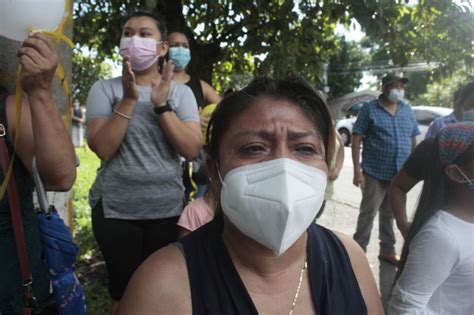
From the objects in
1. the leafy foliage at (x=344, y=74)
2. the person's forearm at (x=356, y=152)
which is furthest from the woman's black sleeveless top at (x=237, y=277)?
the leafy foliage at (x=344, y=74)

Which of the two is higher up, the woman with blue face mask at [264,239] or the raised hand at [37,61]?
the raised hand at [37,61]

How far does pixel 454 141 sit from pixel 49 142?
5.08 feet

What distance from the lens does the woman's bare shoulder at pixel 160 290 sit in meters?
1.19

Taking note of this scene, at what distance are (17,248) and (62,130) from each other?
0.42m

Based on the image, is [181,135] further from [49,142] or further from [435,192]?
[435,192]

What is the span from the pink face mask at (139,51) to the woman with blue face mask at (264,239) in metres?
1.08

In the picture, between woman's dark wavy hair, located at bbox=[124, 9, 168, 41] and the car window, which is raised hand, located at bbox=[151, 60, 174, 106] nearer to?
woman's dark wavy hair, located at bbox=[124, 9, 168, 41]

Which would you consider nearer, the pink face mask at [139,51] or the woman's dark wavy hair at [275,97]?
the woman's dark wavy hair at [275,97]

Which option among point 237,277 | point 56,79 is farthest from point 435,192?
point 56,79

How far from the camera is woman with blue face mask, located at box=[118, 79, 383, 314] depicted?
1.21 m

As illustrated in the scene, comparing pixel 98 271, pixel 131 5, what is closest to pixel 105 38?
pixel 131 5

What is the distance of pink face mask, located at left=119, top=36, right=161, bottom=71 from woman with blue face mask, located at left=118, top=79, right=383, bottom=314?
42.6 inches

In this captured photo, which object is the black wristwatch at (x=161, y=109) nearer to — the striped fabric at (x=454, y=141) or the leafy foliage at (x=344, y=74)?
the striped fabric at (x=454, y=141)

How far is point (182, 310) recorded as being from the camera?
1189mm
